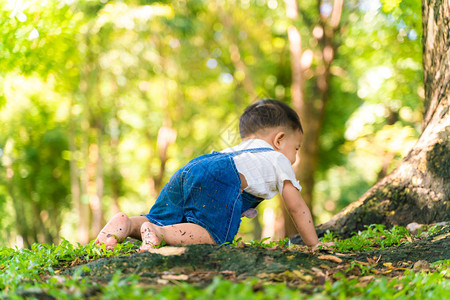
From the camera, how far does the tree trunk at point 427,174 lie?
13.3ft

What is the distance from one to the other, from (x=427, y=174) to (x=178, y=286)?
10.5ft

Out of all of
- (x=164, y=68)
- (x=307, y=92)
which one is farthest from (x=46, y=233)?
(x=307, y=92)

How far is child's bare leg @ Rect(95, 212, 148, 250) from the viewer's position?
2875mm

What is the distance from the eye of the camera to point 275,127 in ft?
12.8

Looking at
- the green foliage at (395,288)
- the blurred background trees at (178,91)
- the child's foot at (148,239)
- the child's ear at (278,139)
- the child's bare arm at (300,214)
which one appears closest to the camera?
the green foliage at (395,288)

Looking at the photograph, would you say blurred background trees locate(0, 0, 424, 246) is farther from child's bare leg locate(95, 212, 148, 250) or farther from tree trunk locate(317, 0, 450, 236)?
child's bare leg locate(95, 212, 148, 250)

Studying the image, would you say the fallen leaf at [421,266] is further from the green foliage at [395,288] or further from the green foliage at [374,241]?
the green foliage at [374,241]

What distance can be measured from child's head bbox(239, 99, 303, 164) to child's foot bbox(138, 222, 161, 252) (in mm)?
1509

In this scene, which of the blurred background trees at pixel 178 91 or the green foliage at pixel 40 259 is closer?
the green foliage at pixel 40 259

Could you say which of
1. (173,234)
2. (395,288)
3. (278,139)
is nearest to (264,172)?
(278,139)

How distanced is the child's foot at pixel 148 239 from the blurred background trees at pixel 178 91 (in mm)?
4367

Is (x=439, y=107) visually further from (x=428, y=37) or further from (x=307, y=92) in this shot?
(x=307, y=92)

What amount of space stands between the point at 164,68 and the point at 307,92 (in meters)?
7.86

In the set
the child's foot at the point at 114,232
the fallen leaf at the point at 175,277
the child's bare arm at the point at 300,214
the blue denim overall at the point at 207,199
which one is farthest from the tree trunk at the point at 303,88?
the fallen leaf at the point at 175,277
